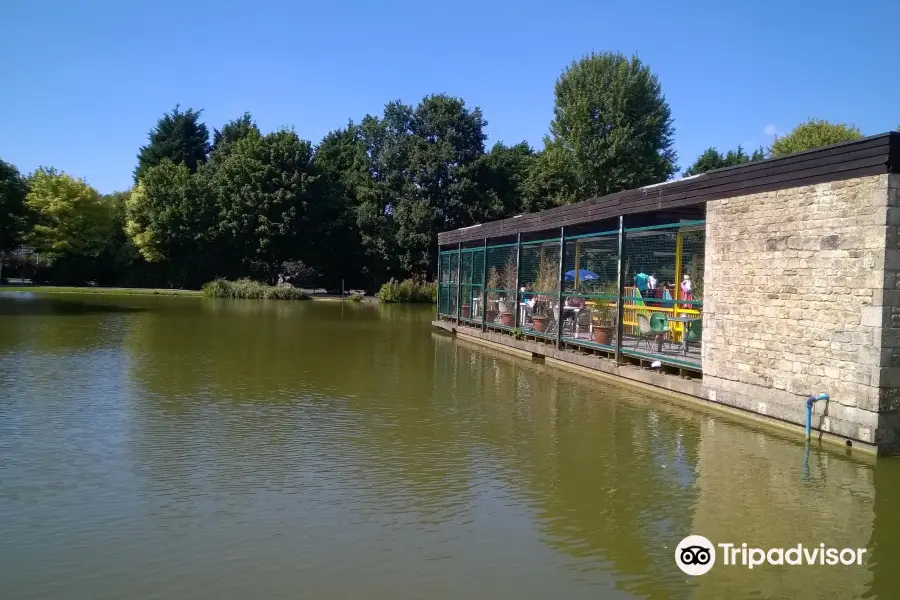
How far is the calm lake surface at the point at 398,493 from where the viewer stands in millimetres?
4703

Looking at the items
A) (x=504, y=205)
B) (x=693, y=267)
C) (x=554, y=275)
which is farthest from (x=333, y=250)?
(x=693, y=267)

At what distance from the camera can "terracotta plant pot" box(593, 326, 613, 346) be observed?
1423 cm

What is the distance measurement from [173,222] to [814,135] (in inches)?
1533

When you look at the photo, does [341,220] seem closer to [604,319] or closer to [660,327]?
[604,319]

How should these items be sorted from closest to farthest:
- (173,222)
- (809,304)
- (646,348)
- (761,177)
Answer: (809,304) → (761,177) → (646,348) → (173,222)

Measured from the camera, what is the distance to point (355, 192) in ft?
159

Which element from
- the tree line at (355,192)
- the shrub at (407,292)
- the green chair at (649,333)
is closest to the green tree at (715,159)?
the tree line at (355,192)

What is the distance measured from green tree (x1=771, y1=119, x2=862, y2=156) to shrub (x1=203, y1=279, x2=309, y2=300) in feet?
92.5

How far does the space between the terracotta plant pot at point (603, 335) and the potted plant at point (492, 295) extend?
626 cm

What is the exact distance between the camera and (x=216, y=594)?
4.38 metres

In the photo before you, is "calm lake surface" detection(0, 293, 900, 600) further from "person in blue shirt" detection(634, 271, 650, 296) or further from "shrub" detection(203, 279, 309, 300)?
"shrub" detection(203, 279, 309, 300)

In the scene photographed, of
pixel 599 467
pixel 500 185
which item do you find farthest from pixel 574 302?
pixel 500 185

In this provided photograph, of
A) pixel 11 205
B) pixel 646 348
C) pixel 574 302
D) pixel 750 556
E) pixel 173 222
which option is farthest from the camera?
pixel 173 222

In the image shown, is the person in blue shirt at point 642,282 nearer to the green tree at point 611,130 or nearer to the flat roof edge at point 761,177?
the flat roof edge at point 761,177
